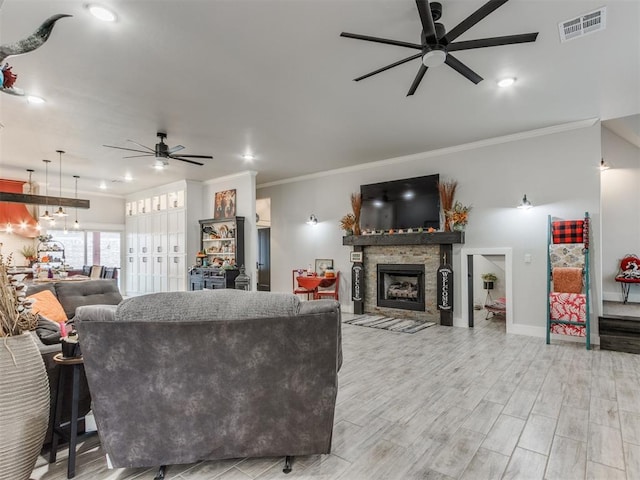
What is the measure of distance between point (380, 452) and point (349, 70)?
3252 millimetres

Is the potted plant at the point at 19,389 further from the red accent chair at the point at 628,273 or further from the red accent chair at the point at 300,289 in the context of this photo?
the red accent chair at the point at 628,273

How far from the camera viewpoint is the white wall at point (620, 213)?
602 cm

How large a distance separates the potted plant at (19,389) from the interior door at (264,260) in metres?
7.54

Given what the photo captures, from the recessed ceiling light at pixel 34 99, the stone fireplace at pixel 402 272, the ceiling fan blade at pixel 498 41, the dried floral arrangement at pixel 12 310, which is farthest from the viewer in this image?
the stone fireplace at pixel 402 272

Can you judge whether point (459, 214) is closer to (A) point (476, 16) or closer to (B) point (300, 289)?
(B) point (300, 289)

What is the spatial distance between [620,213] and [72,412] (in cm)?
807

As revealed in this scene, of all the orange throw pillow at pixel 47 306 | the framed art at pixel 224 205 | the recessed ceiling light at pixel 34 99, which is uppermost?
the recessed ceiling light at pixel 34 99

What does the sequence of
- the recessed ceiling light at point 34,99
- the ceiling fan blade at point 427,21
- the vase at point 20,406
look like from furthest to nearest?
the recessed ceiling light at point 34,99 → the ceiling fan blade at point 427,21 → the vase at point 20,406

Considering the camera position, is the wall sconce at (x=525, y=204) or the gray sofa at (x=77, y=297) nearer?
the gray sofa at (x=77, y=297)

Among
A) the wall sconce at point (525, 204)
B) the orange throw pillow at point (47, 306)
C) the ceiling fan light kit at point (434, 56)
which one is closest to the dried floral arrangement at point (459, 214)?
the wall sconce at point (525, 204)

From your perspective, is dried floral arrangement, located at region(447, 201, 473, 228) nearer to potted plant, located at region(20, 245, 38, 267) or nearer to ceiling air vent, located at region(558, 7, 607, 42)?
ceiling air vent, located at region(558, 7, 607, 42)

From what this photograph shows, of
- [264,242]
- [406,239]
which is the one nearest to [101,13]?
[406,239]

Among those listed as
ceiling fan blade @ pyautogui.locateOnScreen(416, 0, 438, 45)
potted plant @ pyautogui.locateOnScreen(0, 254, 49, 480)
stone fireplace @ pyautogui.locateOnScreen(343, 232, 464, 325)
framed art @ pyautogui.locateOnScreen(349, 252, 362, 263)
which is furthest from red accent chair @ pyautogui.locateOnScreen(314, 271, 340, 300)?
potted plant @ pyautogui.locateOnScreen(0, 254, 49, 480)

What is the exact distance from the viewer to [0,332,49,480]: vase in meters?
1.63
